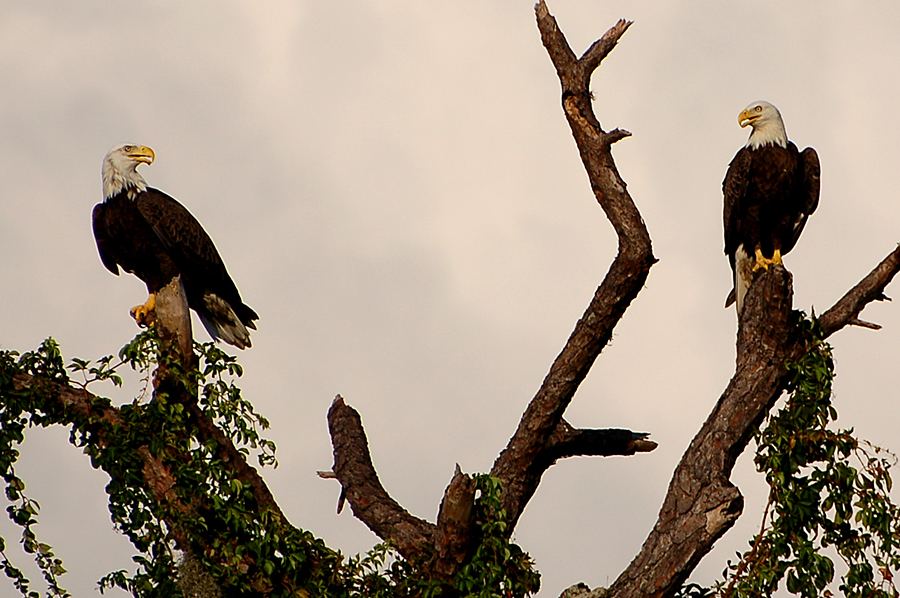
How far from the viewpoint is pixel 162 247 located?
8.02m

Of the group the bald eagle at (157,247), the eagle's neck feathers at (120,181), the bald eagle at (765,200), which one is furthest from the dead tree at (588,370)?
the eagle's neck feathers at (120,181)

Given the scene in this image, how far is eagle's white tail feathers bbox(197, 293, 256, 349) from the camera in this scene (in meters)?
8.42

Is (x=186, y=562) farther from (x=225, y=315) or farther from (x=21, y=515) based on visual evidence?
(x=225, y=315)

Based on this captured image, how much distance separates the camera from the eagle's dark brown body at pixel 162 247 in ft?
26.2

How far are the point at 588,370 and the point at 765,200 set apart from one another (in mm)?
2787

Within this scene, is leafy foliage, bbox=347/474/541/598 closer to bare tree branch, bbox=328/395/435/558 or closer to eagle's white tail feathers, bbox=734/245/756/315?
bare tree branch, bbox=328/395/435/558

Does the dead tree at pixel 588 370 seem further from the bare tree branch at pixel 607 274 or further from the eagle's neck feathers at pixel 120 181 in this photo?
the eagle's neck feathers at pixel 120 181

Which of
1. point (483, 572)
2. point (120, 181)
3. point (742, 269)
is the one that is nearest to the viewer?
point (483, 572)

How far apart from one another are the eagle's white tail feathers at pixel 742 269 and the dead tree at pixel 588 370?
6.83 feet

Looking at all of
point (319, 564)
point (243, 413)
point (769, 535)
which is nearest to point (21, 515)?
point (243, 413)

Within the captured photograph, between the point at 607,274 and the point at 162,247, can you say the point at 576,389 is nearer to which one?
A: the point at 607,274

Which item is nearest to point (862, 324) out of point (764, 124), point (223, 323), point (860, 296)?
point (860, 296)

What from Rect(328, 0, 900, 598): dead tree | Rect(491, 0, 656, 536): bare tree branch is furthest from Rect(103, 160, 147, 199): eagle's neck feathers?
Rect(491, 0, 656, 536): bare tree branch

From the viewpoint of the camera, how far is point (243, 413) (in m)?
5.85
